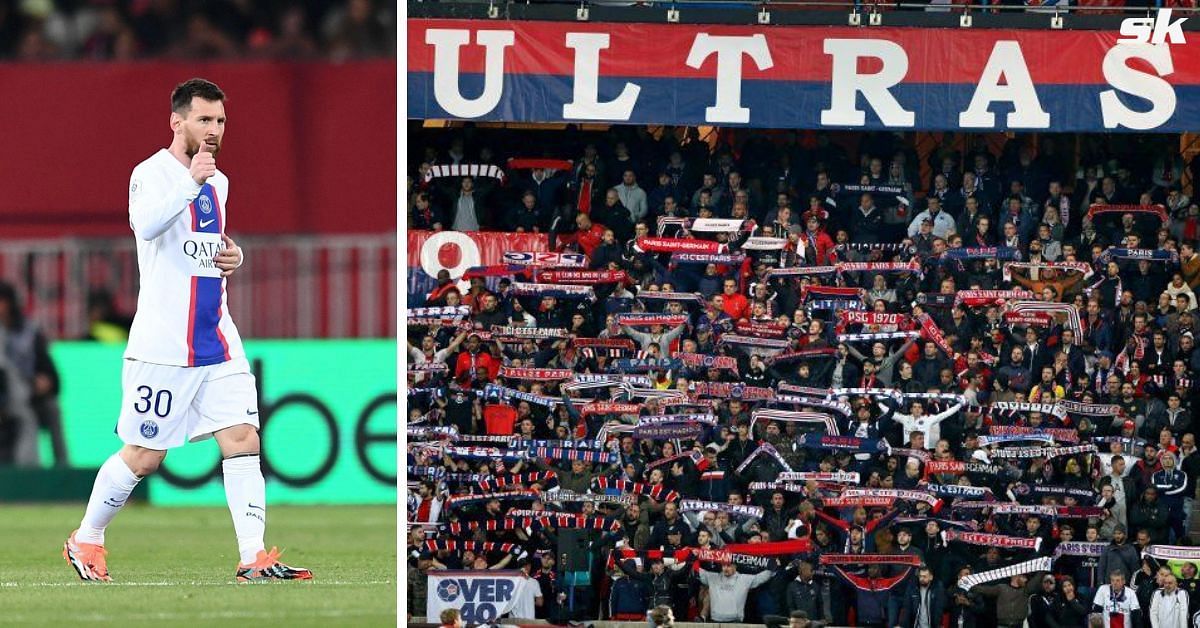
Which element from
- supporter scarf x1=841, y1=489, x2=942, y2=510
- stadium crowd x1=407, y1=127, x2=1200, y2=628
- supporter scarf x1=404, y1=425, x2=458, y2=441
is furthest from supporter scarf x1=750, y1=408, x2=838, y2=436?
supporter scarf x1=404, y1=425, x2=458, y2=441

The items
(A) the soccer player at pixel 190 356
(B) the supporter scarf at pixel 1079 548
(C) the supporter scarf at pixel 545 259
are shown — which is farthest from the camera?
(C) the supporter scarf at pixel 545 259

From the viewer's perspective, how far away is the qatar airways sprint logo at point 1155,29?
15.4 meters

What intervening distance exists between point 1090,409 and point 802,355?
240 centimetres

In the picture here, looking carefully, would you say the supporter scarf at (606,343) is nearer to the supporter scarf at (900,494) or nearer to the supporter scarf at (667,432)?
the supporter scarf at (667,432)

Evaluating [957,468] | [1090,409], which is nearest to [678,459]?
[957,468]

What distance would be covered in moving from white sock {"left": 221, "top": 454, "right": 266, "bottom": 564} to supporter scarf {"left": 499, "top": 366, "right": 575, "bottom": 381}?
27.7ft

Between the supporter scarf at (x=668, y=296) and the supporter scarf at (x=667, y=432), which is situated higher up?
the supporter scarf at (x=668, y=296)

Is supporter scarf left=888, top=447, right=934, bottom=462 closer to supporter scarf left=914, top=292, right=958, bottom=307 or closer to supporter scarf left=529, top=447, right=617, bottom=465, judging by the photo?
supporter scarf left=914, top=292, right=958, bottom=307

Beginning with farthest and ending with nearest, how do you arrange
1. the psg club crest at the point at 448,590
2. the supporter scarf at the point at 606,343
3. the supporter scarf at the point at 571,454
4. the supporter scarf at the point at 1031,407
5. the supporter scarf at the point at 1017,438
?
the supporter scarf at the point at 606,343
the supporter scarf at the point at 1031,407
the supporter scarf at the point at 1017,438
the supporter scarf at the point at 571,454
the psg club crest at the point at 448,590

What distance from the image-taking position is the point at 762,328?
15.9m

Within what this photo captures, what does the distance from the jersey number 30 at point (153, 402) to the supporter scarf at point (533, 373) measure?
338 inches

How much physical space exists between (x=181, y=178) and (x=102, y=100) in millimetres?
10583

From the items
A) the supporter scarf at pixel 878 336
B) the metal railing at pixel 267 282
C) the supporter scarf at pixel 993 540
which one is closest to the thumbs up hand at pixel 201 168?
the metal railing at pixel 267 282

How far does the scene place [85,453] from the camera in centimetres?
1517
